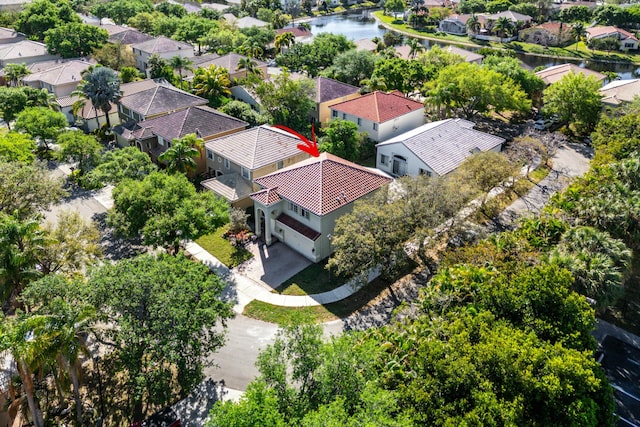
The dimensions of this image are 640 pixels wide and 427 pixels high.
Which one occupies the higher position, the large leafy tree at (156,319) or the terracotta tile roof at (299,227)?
the large leafy tree at (156,319)

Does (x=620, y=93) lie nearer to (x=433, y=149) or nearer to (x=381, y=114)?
(x=433, y=149)

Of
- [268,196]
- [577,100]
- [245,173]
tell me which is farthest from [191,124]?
[577,100]

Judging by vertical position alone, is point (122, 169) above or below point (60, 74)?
below

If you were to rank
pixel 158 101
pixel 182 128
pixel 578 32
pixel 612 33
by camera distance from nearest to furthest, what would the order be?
pixel 182 128 → pixel 158 101 → pixel 612 33 → pixel 578 32

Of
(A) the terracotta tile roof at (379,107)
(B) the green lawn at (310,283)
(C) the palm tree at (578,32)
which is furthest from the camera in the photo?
(C) the palm tree at (578,32)

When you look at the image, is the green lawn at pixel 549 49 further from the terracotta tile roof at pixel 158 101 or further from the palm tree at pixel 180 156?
the palm tree at pixel 180 156

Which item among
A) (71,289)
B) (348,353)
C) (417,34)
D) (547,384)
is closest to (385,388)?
(348,353)

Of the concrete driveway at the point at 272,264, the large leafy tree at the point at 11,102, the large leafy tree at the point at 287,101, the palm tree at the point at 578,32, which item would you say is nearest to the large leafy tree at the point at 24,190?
the concrete driveway at the point at 272,264
